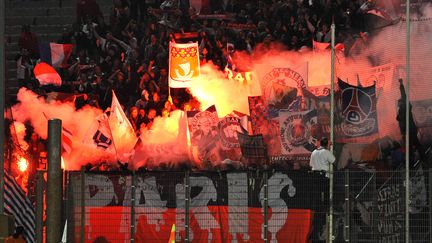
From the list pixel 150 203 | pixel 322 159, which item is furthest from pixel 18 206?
pixel 322 159

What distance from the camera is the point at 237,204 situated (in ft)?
47.5

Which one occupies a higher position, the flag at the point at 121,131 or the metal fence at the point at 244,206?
the flag at the point at 121,131

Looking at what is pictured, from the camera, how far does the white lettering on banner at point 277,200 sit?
1422cm

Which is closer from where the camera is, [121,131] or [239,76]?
[121,131]

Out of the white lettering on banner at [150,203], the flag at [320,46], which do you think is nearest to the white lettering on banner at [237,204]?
the white lettering on banner at [150,203]

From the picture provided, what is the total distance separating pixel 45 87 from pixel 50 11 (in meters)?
3.86

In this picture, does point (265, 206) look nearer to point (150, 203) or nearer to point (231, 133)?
point (150, 203)

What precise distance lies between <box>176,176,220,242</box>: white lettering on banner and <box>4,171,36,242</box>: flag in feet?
8.14

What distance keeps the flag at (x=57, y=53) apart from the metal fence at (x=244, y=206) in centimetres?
949

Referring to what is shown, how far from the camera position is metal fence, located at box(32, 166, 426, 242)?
13852mm

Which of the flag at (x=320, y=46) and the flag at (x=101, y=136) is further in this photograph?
the flag at (x=101, y=136)

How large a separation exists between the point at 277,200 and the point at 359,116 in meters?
4.51

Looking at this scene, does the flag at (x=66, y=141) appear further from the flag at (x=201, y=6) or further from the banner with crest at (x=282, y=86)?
the banner with crest at (x=282, y=86)

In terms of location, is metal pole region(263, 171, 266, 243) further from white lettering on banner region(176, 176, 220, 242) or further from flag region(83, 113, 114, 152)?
flag region(83, 113, 114, 152)
